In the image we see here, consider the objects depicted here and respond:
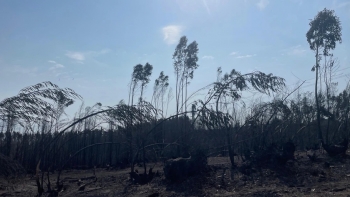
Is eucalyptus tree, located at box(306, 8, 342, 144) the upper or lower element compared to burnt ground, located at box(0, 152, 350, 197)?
upper

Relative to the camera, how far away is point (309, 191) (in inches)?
494

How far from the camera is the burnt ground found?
12.8 m

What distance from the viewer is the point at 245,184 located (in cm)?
1380

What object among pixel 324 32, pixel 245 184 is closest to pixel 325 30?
pixel 324 32

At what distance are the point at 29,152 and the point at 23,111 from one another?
13466mm

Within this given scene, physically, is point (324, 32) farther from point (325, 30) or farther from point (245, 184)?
point (245, 184)

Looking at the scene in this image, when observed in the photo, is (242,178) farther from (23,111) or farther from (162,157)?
(23,111)

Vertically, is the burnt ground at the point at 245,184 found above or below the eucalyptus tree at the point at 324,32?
below

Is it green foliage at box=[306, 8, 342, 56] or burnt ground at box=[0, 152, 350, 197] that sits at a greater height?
green foliage at box=[306, 8, 342, 56]

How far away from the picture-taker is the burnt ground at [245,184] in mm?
12781

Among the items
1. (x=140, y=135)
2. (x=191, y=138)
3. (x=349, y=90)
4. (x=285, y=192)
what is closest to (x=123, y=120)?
(x=140, y=135)

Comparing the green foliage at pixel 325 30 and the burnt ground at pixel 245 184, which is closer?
the burnt ground at pixel 245 184

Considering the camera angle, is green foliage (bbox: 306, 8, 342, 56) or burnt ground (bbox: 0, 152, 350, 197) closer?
burnt ground (bbox: 0, 152, 350, 197)

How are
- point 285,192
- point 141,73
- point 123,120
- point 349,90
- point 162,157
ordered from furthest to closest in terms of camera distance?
1. point 141,73
2. point 349,90
3. point 162,157
4. point 123,120
5. point 285,192
